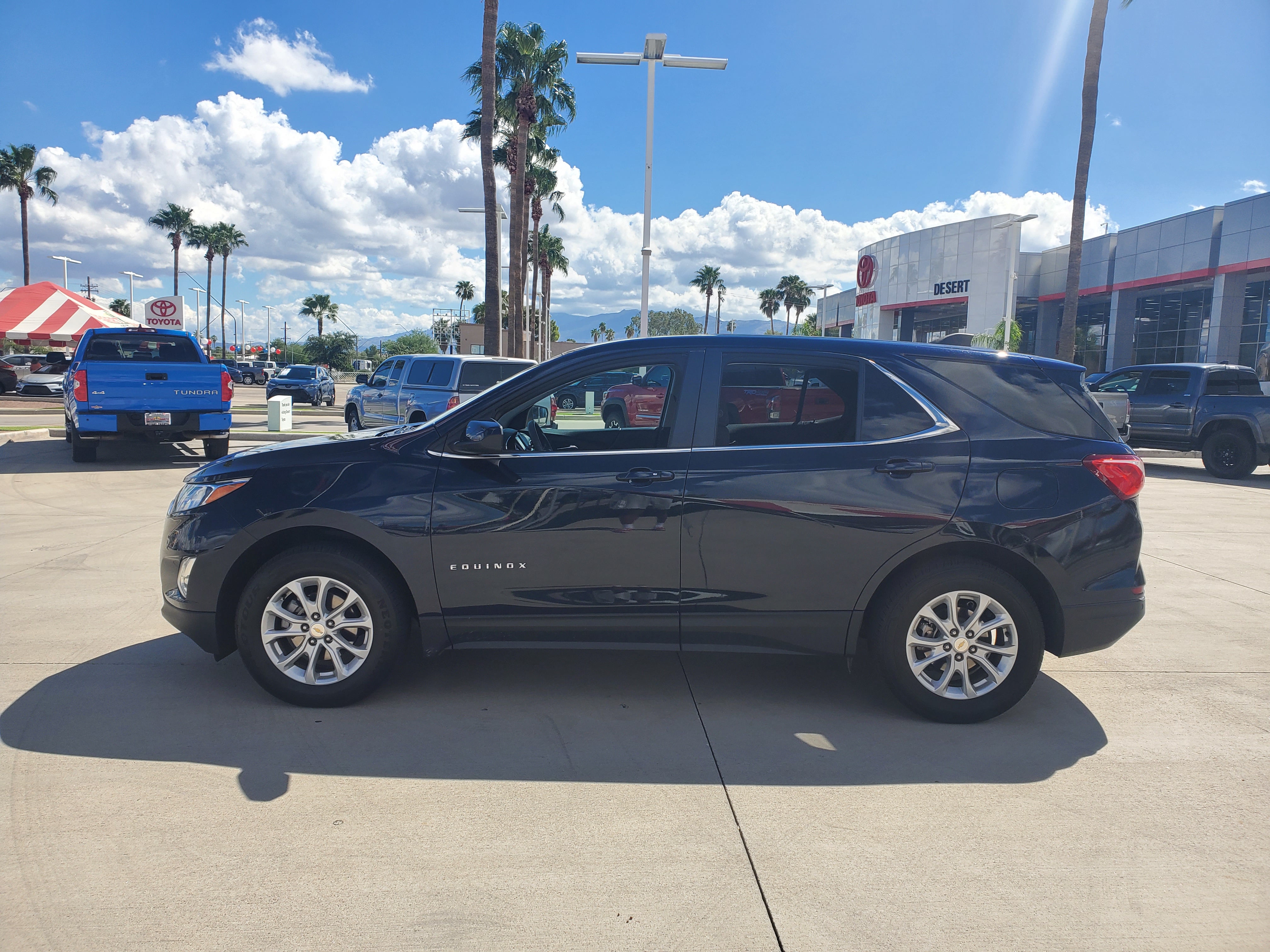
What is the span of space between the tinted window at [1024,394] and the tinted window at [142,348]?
38.5 ft

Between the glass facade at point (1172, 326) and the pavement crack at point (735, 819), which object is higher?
the glass facade at point (1172, 326)

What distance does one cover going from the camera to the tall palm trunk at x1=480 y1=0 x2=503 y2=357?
2027 cm

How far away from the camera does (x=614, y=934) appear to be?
2.57 meters

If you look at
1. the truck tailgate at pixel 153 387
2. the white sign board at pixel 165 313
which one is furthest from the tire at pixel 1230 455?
the white sign board at pixel 165 313

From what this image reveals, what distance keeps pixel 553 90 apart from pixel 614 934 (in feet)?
101

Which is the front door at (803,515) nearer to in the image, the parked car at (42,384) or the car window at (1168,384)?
the car window at (1168,384)

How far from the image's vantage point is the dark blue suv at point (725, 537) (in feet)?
13.1

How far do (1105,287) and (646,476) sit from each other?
38950 millimetres

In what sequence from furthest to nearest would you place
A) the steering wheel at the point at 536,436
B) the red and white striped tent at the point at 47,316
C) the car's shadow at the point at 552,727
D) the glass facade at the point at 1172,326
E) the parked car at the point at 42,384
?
the red and white striped tent at the point at 47,316, the glass facade at the point at 1172,326, the parked car at the point at 42,384, the steering wheel at the point at 536,436, the car's shadow at the point at 552,727

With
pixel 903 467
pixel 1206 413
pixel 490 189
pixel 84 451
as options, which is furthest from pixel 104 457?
pixel 1206 413

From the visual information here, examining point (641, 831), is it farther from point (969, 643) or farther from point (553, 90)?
point (553, 90)

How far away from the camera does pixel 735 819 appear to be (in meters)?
3.23

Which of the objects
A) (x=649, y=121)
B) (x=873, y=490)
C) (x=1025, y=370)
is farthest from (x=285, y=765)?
(x=649, y=121)

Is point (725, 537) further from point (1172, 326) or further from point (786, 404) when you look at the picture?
point (1172, 326)
